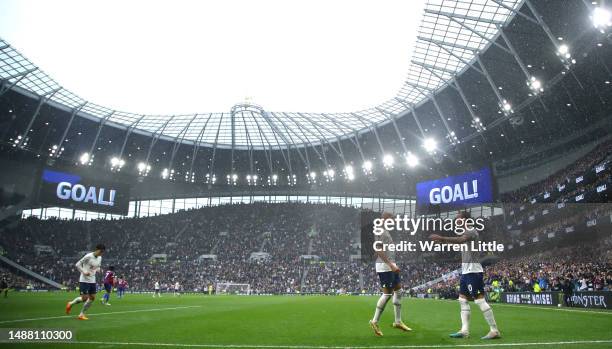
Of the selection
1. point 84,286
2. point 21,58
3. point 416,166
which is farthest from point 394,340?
point 416,166

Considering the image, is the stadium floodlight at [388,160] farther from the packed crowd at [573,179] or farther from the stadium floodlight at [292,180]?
the stadium floodlight at [292,180]

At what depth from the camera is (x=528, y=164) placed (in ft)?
168

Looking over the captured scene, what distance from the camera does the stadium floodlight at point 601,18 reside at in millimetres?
28250

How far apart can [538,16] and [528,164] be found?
24.6 meters

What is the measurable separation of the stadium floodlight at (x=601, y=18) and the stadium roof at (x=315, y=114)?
5.22 meters

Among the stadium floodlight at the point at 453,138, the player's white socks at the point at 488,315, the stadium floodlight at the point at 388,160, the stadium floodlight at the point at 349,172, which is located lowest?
the player's white socks at the point at 488,315

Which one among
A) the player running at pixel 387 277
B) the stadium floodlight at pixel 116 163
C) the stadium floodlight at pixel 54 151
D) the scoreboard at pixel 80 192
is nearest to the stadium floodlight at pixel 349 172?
the scoreboard at pixel 80 192

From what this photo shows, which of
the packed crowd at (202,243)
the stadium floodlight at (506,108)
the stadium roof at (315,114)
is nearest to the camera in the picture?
the stadium roof at (315,114)

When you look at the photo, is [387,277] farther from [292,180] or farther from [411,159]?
[292,180]

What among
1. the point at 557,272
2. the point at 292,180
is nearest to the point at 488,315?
the point at 557,272

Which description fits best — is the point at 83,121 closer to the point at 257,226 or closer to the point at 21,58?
the point at 21,58

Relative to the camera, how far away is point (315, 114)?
5453cm

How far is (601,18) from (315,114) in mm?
31852

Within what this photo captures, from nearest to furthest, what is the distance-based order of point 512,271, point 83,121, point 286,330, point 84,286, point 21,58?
1. point 286,330
2. point 84,286
3. point 512,271
4. point 21,58
5. point 83,121
